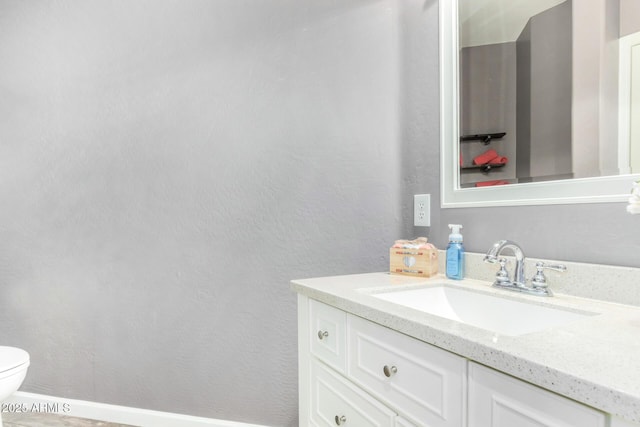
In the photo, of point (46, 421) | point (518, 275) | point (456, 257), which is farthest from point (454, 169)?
point (46, 421)

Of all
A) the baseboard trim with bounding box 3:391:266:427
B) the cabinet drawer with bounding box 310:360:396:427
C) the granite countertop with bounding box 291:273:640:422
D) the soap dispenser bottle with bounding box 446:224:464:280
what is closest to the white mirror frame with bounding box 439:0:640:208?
the soap dispenser bottle with bounding box 446:224:464:280

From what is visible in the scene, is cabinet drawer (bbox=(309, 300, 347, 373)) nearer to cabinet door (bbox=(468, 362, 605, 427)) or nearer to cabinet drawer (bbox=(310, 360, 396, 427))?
cabinet drawer (bbox=(310, 360, 396, 427))

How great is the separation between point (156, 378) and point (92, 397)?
1.26 ft

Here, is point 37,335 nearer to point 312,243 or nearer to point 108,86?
point 108,86

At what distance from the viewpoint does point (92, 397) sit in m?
1.72

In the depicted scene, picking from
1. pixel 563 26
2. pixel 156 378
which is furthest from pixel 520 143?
pixel 156 378

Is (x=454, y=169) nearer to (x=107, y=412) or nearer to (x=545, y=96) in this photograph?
(x=545, y=96)

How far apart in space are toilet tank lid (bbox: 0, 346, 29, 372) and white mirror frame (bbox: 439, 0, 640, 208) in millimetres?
1766

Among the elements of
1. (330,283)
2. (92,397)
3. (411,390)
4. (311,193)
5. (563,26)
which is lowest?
(92,397)

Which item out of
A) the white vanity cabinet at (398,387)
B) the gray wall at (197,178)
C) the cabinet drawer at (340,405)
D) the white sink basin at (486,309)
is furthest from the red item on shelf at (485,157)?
the cabinet drawer at (340,405)

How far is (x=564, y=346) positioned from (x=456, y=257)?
1.99ft

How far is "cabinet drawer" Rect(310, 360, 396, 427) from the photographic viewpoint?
0.80 m

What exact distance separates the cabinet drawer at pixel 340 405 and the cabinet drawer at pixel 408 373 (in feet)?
0.11

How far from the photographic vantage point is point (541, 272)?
92 centimetres
